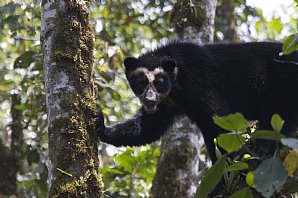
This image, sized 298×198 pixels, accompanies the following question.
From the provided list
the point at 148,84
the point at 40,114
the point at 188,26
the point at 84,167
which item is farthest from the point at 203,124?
the point at 40,114

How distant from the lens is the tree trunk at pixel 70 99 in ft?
11.2

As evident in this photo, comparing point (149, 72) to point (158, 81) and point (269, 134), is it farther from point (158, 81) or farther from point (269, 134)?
point (269, 134)

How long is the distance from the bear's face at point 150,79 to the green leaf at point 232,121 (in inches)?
123

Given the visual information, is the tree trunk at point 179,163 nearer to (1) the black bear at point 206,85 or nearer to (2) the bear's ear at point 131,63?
(1) the black bear at point 206,85

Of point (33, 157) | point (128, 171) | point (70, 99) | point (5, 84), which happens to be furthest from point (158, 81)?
point (5, 84)

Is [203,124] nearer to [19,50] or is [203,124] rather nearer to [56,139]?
[56,139]

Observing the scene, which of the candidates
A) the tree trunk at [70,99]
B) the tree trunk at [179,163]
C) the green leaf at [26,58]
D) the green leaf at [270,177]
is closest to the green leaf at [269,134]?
the green leaf at [270,177]

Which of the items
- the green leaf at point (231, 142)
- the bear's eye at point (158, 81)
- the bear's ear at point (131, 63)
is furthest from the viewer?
the bear's ear at point (131, 63)

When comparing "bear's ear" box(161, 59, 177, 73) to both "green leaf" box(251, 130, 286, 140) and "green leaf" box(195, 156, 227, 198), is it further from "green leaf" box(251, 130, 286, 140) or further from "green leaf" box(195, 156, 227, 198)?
"green leaf" box(251, 130, 286, 140)

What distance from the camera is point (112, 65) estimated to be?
7.66 m

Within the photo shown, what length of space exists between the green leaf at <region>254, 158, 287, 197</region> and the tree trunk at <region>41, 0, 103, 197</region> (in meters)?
1.45

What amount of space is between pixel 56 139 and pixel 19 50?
22.6 ft

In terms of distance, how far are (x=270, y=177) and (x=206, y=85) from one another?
340 centimetres

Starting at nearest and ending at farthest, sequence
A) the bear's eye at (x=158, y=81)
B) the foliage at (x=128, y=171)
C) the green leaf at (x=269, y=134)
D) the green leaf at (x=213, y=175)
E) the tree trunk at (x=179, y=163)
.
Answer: the green leaf at (x=269, y=134), the green leaf at (x=213, y=175), the bear's eye at (x=158, y=81), the tree trunk at (x=179, y=163), the foliage at (x=128, y=171)
